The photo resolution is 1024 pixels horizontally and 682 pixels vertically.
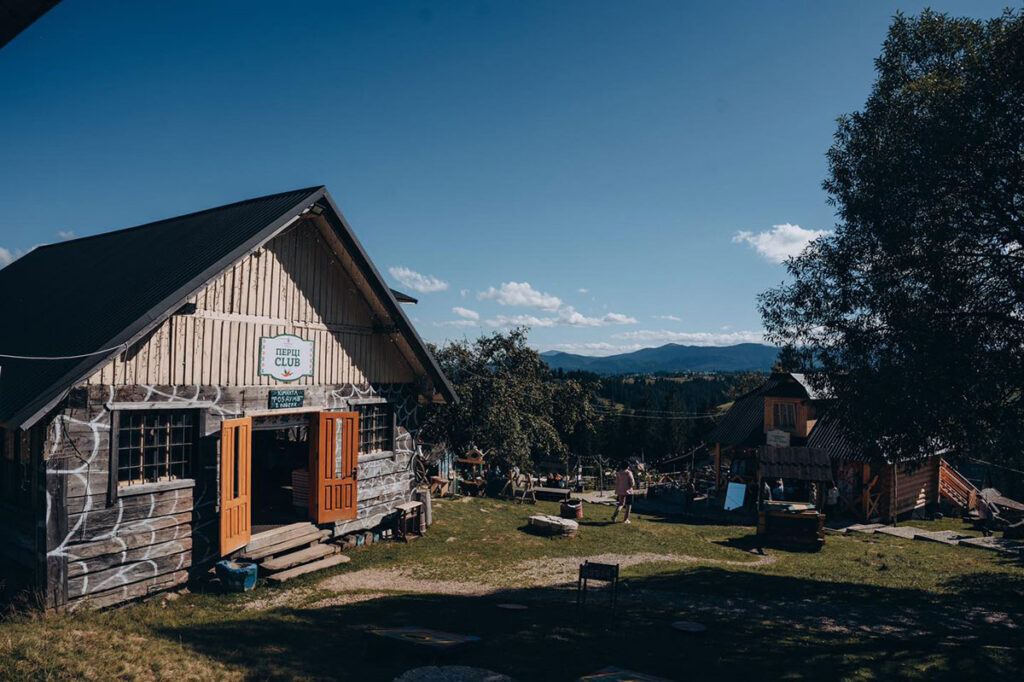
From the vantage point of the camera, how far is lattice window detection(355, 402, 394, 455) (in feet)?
52.9

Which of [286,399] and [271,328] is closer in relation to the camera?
[271,328]

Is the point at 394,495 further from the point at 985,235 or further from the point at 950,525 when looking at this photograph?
the point at 950,525

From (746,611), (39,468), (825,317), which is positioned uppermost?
(825,317)

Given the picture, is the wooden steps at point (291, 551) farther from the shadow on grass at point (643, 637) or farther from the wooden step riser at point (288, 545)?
the shadow on grass at point (643, 637)

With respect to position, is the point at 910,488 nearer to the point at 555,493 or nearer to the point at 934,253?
the point at 555,493

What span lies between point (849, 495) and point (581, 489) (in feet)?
47.7

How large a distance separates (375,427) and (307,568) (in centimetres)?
405

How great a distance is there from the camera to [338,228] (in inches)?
557

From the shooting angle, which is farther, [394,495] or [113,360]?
[394,495]

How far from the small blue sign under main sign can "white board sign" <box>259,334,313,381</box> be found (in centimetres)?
31

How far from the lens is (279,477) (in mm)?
19984

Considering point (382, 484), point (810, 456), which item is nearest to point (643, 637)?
point (382, 484)

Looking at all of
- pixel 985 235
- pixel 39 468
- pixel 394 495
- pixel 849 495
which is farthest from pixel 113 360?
pixel 849 495

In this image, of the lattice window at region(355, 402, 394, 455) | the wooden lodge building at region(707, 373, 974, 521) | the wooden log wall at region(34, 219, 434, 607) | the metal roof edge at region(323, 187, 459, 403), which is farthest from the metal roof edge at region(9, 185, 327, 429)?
the wooden lodge building at region(707, 373, 974, 521)
